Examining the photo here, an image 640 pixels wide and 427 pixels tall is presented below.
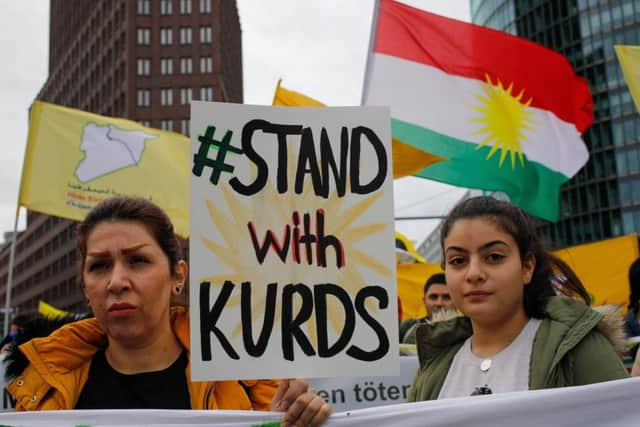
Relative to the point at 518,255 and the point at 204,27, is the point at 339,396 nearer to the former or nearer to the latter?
the point at 518,255

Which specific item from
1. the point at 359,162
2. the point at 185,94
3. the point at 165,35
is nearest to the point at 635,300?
the point at 359,162

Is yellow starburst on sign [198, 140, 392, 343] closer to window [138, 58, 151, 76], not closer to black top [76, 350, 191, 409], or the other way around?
black top [76, 350, 191, 409]

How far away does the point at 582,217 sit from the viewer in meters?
62.2

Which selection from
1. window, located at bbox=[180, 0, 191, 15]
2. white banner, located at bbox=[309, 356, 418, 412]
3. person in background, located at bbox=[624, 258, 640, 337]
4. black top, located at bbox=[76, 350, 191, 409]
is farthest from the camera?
window, located at bbox=[180, 0, 191, 15]

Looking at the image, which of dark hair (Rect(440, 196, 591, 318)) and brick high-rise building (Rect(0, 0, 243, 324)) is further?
brick high-rise building (Rect(0, 0, 243, 324))

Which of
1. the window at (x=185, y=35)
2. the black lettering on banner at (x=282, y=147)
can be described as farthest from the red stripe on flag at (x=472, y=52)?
the window at (x=185, y=35)

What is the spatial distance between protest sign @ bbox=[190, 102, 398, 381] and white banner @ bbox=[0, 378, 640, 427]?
101 millimetres

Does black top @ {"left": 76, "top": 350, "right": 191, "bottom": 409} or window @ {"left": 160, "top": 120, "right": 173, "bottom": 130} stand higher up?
window @ {"left": 160, "top": 120, "right": 173, "bottom": 130}

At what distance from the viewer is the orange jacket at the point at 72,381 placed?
7.07 ft

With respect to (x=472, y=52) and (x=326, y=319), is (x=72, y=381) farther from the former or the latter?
(x=472, y=52)

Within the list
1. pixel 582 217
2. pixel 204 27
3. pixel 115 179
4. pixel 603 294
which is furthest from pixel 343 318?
pixel 204 27

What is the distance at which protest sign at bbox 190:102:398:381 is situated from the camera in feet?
6.02

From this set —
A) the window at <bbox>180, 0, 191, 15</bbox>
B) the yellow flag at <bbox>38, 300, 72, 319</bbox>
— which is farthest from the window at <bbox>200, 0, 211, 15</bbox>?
the yellow flag at <bbox>38, 300, 72, 319</bbox>

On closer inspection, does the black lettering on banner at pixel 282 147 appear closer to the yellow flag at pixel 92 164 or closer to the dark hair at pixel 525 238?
the dark hair at pixel 525 238
